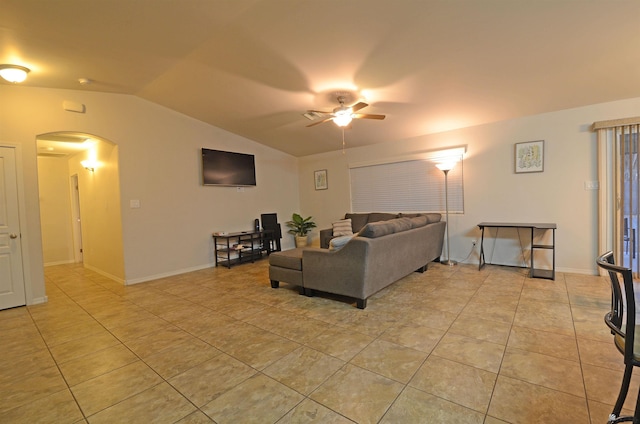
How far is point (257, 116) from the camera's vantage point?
500cm

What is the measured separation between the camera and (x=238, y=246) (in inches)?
224

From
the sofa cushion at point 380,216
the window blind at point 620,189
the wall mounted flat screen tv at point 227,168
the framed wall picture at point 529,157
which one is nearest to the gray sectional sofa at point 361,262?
the sofa cushion at point 380,216

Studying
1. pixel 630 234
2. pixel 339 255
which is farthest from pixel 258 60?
pixel 630 234

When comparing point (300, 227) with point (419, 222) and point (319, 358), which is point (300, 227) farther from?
point (319, 358)

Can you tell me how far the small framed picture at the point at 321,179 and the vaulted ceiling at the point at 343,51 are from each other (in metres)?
2.61

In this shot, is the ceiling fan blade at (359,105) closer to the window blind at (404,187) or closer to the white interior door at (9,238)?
the window blind at (404,187)

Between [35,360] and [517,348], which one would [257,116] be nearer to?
[35,360]

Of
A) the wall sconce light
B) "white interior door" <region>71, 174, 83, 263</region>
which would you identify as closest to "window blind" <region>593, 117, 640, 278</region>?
the wall sconce light

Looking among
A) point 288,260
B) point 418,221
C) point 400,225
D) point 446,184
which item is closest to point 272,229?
point 288,260

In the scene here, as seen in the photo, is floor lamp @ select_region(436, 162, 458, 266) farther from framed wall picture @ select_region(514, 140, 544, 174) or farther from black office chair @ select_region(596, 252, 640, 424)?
black office chair @ select_region(596, 252, 640, 424)

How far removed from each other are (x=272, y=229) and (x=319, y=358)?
4624 mm

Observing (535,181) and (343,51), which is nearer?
(343,51)

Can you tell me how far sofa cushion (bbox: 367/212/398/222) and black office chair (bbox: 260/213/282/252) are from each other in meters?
2.12

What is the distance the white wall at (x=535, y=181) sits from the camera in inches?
161
